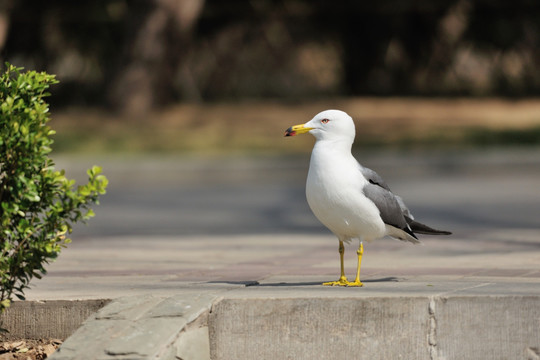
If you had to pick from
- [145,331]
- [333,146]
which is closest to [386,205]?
[333,146]

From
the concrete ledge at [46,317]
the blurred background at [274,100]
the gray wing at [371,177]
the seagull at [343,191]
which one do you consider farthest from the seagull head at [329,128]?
the blurred background at [274,100]

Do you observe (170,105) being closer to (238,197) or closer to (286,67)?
(286,67)

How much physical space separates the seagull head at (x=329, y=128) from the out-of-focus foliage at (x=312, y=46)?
17832 millimetres

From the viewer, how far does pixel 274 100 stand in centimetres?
2430

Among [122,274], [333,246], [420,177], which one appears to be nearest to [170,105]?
Result: [420,177]

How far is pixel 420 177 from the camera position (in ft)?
51.7

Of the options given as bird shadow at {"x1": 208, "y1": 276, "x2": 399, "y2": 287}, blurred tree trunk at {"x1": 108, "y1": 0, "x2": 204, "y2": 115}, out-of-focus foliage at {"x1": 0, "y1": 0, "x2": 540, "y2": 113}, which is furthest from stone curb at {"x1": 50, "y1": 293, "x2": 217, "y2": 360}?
out-of-focus foliage at {"x1": 0, "y1": 0, "x2": 540, "y2": 113}

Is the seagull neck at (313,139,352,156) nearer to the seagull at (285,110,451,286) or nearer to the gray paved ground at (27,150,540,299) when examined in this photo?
the seagull at (285,110,451,286)

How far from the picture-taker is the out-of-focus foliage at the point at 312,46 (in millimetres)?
23797

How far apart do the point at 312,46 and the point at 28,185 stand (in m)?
20.3

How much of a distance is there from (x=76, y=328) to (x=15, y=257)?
0.69 meters

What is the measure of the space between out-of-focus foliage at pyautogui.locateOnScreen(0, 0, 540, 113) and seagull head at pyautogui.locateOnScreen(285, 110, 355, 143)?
17832 mm

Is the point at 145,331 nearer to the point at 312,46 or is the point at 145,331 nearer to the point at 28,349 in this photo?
the point at 28,349

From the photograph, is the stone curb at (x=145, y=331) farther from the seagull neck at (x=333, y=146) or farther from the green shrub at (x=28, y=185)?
the seagull neck at (x=333, y=146)
